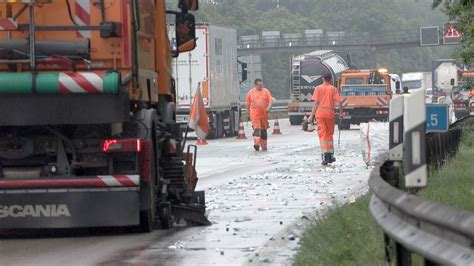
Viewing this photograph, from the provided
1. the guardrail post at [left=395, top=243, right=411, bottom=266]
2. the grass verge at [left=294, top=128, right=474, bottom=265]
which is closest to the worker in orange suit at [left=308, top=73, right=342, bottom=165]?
the grass verge at [left=294, top=128, right=474, bottom=265]

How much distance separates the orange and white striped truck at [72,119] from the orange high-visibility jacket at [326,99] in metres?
12.4

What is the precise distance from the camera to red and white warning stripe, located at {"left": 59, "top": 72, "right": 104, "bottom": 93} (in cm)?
1353

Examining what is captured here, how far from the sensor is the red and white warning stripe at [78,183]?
1373cm

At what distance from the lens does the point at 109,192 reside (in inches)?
543

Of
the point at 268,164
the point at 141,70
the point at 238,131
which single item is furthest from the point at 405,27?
the point at 141,70

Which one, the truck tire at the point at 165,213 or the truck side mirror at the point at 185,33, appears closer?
the truck tire at the point at 165,213

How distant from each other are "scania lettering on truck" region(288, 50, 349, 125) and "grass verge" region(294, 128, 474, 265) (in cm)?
4938

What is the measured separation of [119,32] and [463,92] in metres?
54.2

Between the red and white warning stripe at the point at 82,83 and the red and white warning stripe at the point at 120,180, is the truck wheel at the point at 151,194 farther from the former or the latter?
the red and white warning stripe at the point at 82,83

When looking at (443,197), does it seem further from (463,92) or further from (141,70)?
(463,92)

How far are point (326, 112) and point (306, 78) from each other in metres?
42.8

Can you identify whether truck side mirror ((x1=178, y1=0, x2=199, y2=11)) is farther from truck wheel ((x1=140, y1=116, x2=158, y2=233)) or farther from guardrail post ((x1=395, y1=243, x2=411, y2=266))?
guardrail post ((x1=395, y1=243, x2=411, y2=266))

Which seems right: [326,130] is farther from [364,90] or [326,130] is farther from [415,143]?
[364,90]

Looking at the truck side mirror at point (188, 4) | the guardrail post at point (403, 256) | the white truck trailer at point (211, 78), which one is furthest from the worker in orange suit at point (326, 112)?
the guardrail post at point (403, 256)
